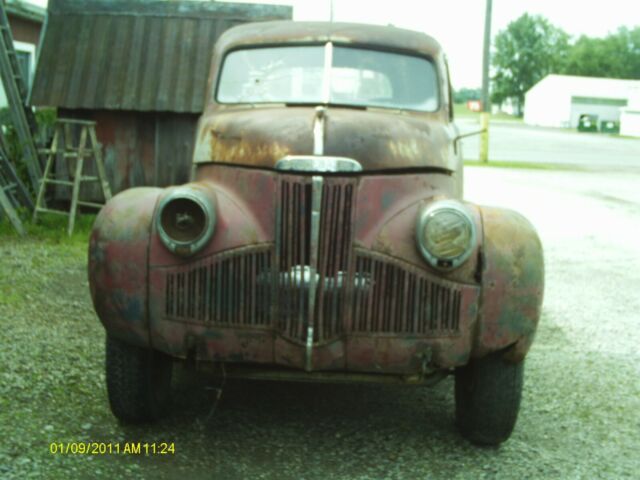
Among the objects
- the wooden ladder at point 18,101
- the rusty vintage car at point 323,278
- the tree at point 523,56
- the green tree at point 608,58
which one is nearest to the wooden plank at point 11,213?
the wooden ladder at point 18,101

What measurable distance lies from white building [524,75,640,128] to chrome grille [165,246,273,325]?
75254 mm

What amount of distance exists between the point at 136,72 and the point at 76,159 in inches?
46.8

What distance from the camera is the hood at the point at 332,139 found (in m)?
4.34

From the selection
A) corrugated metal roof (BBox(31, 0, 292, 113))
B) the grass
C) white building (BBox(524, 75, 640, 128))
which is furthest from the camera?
white building (BBox(524, 75, 640, 128))

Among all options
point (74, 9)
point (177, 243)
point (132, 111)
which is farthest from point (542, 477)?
point (74, 9)

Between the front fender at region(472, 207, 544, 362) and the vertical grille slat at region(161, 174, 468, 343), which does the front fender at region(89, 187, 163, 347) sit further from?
the front fender at region(472, 207, 544, 362)

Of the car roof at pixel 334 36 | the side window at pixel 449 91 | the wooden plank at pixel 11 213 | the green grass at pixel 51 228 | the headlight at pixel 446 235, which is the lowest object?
the green grass at pixel 51 228

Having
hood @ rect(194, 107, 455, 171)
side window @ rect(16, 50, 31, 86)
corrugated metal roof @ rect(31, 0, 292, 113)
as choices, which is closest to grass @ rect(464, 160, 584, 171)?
side window @ rect(16, 50, 31, 86)

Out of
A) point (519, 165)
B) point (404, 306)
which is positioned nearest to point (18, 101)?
point (404, 306)

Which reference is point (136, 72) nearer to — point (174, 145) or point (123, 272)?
point (174, 145)

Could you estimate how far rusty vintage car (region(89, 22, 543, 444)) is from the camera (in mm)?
4012

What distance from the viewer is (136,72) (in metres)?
11.0

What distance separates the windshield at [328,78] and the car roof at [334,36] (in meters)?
0.05

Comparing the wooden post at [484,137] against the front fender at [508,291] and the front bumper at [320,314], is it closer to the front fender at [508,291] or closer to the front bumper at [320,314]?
the front fender at [508,291]
